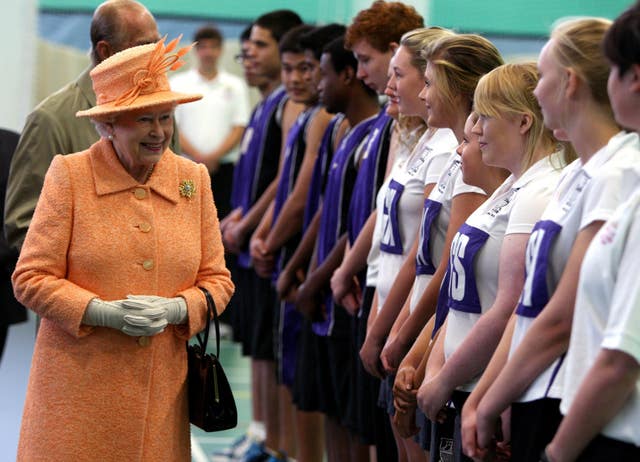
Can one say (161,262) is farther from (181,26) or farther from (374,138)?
(181,26)

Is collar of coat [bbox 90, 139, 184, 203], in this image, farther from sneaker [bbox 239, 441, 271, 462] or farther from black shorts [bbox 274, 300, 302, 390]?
sneaker [bbox 239, 441, 271, 462]

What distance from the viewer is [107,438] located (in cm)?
330

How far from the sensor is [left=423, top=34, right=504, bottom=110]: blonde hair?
3.60 m

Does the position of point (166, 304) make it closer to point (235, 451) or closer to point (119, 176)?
point (119, 176)

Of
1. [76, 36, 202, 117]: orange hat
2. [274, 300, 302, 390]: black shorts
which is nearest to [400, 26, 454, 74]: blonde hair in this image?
[76, 36, 202, 117]: orange hat

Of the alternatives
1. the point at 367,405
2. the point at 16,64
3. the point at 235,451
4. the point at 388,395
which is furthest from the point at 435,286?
the point at 16,64

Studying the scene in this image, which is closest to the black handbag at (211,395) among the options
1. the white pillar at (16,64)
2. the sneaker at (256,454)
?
the sneaker at (256,454)

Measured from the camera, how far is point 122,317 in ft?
10.5

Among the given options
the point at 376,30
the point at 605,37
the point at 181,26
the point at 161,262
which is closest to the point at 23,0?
the point at 181,26

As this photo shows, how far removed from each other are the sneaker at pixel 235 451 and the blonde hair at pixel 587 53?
3.96 meters

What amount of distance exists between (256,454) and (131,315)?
3.02 m

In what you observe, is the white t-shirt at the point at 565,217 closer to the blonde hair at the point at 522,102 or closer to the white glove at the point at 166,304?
the blonde hair at the point at 522,102

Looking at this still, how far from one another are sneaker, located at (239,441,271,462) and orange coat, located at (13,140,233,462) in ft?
8.88

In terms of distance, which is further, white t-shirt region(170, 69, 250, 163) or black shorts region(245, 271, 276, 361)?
white t-shirt region(170, 69, 250, 163)
